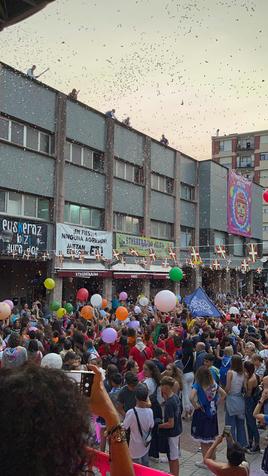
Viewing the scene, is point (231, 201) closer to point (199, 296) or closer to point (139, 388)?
point (199, 296)

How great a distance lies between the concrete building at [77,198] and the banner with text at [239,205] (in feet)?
25.6

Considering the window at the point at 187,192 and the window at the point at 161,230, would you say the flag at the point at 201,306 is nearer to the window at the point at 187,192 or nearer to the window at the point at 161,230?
the window at the point at 161,230

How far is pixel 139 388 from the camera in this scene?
546 centimetres

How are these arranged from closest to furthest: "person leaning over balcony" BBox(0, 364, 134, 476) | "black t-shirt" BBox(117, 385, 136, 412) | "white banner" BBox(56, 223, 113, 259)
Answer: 1. "person leaning over balcony" BBox(0, 364, 134, 476)
2. "black t-shirt" BBox(117, 385, 136, 412)
3. "white banner" BBox(56, 223, 113, 259)

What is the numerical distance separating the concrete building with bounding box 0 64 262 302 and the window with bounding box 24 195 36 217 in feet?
0.14

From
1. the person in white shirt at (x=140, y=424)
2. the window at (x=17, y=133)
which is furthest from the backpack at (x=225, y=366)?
the window at (x=17, y=133)

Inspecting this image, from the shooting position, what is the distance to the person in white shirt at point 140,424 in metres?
5.39

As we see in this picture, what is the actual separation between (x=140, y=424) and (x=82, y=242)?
18.1m

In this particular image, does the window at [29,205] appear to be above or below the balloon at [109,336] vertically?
above

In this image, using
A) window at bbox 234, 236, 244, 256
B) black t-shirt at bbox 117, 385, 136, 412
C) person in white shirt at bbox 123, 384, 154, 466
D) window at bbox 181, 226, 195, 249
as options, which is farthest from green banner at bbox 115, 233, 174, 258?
person in white shirt at bbox 123, 384, 154, 466

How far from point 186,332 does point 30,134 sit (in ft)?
42.8

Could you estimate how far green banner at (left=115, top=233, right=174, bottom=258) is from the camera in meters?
26.1

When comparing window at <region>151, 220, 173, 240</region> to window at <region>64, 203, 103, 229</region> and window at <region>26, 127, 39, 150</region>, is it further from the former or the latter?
window at <region>26, 127, 39, 150</region>

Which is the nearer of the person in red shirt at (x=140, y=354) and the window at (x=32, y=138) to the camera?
the person in red shirt at (x=140, y=354)
